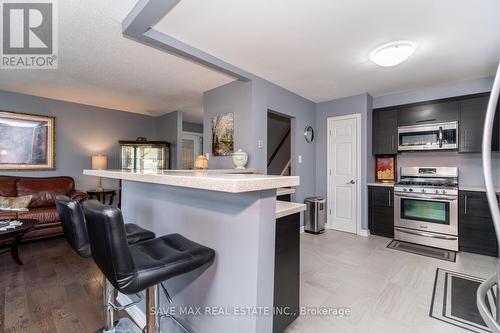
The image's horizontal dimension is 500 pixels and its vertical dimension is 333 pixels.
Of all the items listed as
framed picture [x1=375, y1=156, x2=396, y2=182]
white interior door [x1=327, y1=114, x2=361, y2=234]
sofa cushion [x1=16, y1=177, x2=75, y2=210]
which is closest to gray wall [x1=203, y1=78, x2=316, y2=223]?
white interior door [x1=327, y1=114, x2=361, y2=234]

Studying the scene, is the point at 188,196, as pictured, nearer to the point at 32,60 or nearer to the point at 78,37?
the point at 78,37

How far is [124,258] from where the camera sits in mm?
964

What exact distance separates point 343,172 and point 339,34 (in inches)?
101

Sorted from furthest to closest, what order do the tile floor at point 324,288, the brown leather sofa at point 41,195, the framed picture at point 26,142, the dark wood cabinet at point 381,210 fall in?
the framed picture at point 26,142, the dark wood cabinet at point 381,210, the brown leather sofa at point 41,195, the tile floor at point 324,288

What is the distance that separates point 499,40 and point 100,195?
635 cm

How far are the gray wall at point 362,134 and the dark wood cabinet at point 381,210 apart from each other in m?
0.08

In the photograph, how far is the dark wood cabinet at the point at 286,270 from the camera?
4.84 ft

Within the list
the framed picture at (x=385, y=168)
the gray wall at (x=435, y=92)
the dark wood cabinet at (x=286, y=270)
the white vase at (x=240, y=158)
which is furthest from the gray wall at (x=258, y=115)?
the dark wood cabinet at (x=286, y=270)

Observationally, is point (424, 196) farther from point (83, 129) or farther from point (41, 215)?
point (83, 129)

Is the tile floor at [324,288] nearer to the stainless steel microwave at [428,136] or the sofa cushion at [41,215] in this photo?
the sofa cushion at [41,215]

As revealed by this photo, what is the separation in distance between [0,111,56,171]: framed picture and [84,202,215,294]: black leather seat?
4.36m

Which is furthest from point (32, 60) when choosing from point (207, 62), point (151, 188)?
point (151, 188)

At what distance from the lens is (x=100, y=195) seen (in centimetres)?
476

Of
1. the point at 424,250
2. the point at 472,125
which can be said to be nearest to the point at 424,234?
the point at 424,250
